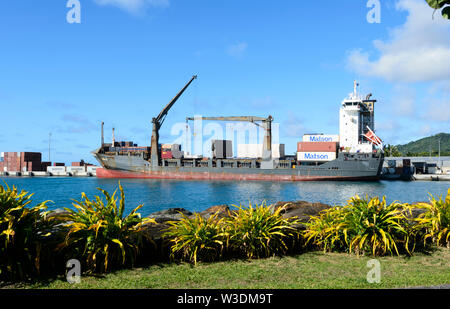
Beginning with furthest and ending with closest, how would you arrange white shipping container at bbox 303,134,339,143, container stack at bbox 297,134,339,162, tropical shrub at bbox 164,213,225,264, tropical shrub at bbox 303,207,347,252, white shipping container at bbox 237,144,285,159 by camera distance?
white shipping container at bbox 237,144,285,159, white shipping container at bbox 303,134,339,143, container stack at bbox 297,134,339,162, tropical shrub at bbox 303,207,347,252, tropical shrub at bbox 164,213,225,264

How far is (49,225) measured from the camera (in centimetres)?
697

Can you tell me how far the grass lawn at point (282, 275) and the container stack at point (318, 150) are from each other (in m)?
55.4

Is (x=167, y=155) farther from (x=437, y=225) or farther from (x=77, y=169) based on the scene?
(x=437, y=225)

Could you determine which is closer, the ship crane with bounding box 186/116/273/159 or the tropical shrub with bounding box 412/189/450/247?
the tropical shrub with bounding box 412/189/450/247

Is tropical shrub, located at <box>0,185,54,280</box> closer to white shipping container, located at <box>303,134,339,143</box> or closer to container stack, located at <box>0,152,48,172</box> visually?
white shipping container, located at <box>303,134,339,143</box>

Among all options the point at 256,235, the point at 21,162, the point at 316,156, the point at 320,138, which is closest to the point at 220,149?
the point at 316,156

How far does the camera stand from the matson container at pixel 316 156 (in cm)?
6113

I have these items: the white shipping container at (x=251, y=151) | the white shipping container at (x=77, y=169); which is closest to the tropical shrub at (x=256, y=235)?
the white shipping container at (x=251, y=151)

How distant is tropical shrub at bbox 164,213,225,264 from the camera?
285 inches

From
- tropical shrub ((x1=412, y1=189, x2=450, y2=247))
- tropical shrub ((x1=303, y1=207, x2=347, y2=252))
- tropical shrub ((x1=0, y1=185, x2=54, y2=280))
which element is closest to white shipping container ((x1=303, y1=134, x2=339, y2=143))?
tropical shrub ((x1=412, y1=189, x2=450, y2=247))

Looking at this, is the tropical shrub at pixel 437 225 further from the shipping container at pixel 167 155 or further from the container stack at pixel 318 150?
the shipping container at pixel 167 155
